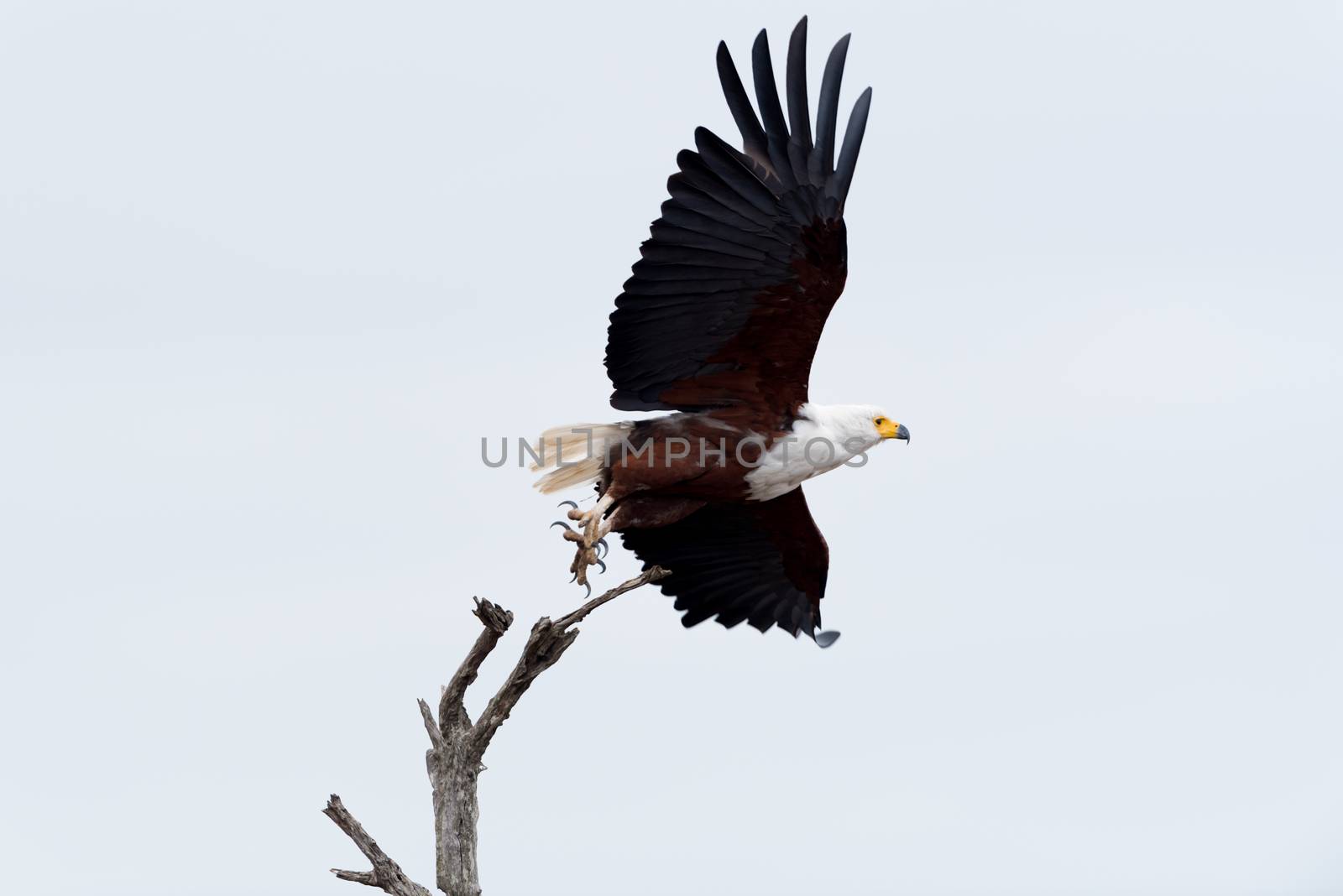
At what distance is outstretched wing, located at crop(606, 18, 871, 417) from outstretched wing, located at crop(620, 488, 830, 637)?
159 cm

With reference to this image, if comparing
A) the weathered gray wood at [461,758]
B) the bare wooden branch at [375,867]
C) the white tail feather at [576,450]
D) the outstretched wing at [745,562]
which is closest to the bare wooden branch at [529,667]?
the weathered gray wood at [461,758]

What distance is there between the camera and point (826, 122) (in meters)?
8.46

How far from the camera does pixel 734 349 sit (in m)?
8.96

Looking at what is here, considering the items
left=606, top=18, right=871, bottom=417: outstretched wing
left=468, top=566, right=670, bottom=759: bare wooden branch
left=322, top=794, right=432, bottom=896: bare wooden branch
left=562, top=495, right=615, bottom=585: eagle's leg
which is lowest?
left=322, top=794, right=432, bottom=896: bare wooden branch

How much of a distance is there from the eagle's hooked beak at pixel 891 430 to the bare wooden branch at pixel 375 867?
146 inches

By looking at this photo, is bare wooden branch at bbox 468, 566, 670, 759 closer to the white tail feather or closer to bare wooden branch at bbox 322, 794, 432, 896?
bare wooden branch at bbox 322, 794, 432, 896

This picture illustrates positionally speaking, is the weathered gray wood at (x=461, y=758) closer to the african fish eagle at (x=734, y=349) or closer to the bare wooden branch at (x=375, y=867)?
the bare wooden branch at (x=375, y=867)

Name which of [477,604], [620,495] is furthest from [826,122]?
[477,604]

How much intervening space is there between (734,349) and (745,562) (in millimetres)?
1976

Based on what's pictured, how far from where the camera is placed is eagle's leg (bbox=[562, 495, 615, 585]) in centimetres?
883

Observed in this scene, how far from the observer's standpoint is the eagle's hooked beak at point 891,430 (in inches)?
375

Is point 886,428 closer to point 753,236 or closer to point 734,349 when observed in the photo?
point 734,349

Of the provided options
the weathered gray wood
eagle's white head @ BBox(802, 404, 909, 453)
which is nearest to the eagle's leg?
the weathered gray wood

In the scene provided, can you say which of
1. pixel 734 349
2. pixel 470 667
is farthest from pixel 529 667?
pixel 734 349
